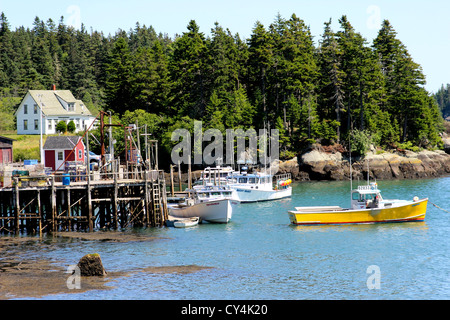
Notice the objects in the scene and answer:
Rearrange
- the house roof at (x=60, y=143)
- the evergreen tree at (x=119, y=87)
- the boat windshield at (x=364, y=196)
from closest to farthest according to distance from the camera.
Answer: the boat windshield at (x=364, y=196) → the house roof at (x=60, y=143) → the evergreen tree at (x=119, y=87)

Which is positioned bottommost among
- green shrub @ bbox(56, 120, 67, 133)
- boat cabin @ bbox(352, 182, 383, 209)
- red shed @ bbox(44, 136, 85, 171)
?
boat cabin @ bbox(352, 182, 383, 209)

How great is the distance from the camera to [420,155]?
91.2m

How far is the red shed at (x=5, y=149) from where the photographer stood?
59.2 meters

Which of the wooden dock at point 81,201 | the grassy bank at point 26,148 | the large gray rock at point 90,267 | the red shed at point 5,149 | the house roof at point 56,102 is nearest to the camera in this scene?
the large gray rock at point 90,267

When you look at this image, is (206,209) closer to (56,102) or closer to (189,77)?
(189,77)

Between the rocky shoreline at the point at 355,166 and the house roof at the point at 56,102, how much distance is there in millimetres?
38566

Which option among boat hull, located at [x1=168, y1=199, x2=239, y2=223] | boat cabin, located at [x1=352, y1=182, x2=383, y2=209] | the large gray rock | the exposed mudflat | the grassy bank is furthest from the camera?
the grassy bank

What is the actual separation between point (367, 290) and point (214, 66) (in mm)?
68184

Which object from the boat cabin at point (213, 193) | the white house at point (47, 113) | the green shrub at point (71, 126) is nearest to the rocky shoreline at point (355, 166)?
the boat cabin at point (213, 193)

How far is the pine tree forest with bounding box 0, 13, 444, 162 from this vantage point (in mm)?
91188

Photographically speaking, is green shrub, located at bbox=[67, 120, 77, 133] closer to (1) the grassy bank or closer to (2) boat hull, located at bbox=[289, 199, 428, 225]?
(1) the grassy bank

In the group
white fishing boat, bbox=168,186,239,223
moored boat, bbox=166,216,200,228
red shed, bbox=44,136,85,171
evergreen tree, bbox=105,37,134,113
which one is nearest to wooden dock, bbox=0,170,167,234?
moored boat, bbox=166,216,200,228

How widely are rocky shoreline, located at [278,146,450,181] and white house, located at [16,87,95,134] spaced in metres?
37.6

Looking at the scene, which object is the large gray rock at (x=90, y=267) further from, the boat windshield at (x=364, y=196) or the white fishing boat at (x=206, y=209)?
the boat windshield at (x=364, y=196)
